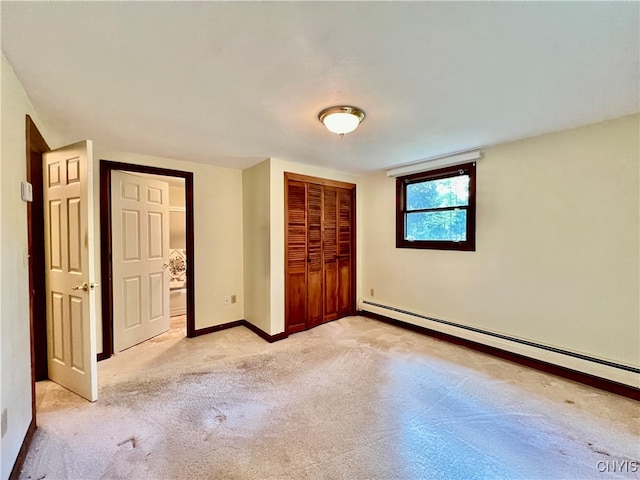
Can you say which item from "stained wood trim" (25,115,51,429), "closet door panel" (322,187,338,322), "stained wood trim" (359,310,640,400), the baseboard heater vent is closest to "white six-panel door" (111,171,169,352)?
"stained wood trim" (25,115,51,429)

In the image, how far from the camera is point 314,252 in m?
3.83

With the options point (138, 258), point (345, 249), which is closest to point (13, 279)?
point (138, 258)

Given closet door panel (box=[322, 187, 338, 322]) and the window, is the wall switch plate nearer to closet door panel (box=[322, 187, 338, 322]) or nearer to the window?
closet door panel (box=[322, 187, 338, 322])

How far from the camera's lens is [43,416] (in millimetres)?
1952

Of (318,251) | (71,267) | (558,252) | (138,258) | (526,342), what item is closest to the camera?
(71,267)

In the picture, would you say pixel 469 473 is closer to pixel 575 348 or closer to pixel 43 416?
pixel 575 348

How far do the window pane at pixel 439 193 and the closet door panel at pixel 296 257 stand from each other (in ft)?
4.72

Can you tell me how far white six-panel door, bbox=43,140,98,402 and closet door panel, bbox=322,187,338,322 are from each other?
2.55 metres

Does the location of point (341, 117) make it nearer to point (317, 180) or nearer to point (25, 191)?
point (317, 180)

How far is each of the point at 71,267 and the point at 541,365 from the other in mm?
4059

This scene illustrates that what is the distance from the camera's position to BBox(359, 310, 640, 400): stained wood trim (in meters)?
2.21

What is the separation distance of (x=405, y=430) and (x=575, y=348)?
180cm

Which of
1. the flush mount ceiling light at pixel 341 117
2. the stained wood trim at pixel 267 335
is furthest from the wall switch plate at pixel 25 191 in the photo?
the stained wood trim at pixel 267 335

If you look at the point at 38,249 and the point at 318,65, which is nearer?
the point at 318,65
